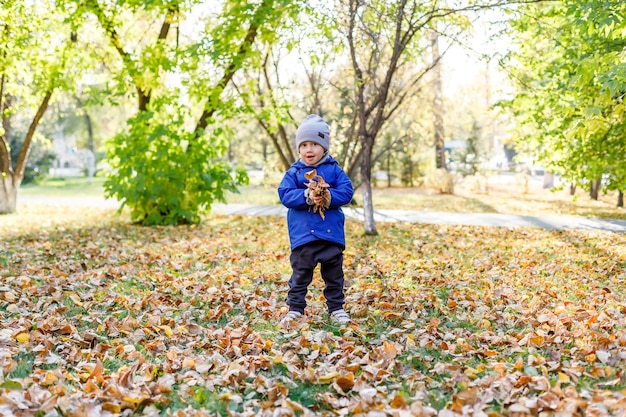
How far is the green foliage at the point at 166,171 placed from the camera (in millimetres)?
10758

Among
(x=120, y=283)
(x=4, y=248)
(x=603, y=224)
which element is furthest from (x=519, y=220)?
(x=4, y=248)

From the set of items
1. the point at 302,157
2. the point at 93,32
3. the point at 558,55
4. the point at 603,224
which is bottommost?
the point at 603,224

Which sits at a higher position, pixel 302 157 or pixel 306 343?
pixel 302 157

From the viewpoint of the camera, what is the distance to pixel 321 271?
4.58 metres

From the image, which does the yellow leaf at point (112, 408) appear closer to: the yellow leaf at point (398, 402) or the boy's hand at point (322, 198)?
the yellow leaf at point (398, 402)

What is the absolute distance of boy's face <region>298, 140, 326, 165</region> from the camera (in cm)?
443

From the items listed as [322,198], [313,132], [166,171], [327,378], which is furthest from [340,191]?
[166,171]

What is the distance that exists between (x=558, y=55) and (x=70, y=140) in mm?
56060

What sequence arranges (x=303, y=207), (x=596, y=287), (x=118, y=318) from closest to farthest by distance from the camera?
(x=303, y=207) < (x=118, y=318) < (x=596, y=287)

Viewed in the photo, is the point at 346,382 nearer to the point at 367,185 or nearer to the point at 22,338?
the point at 22,338

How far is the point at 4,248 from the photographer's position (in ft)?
26.9

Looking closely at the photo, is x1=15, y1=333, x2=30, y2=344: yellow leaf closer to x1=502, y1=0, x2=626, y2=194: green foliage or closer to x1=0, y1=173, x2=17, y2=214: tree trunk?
x1=502, y1=0, x2=626, y2=194: green foliage

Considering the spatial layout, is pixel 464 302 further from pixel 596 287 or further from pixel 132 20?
pixel 132 20

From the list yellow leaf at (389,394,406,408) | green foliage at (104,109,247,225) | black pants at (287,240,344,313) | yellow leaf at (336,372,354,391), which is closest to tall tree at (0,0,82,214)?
green foliage at (104,109,247,225)
